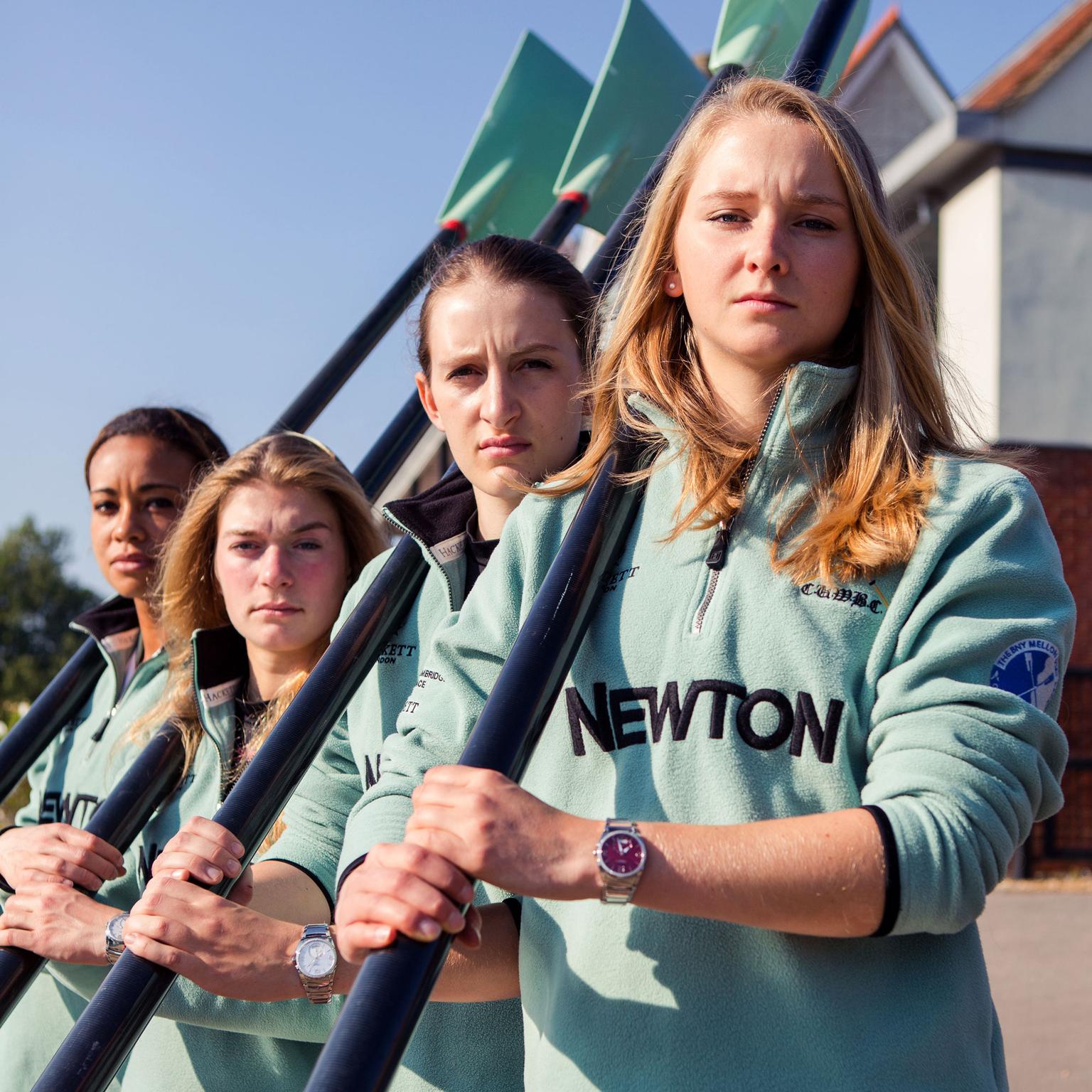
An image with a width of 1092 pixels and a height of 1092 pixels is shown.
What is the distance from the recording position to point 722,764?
4.46ft

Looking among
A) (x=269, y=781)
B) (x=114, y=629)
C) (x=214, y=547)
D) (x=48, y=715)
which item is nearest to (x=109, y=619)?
(x=114, y=629)

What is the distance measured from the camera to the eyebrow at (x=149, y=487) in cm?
337

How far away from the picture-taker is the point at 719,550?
4.90 feet

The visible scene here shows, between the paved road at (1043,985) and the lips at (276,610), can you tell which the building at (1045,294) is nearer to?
the paved road at (1043,985)

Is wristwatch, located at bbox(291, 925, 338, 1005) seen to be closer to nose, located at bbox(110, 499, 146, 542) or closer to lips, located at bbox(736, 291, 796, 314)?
lips, located at bbox(736, 291, 796, 314)

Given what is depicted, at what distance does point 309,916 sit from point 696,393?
1045 millimetres

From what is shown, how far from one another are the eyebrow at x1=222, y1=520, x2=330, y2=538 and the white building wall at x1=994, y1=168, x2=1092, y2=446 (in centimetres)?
802

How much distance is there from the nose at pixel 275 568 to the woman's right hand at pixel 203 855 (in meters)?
0.83

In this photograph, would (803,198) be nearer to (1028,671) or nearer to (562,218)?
(1028,671)

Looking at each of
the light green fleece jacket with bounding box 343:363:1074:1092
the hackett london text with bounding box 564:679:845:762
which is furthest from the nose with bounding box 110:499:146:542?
the hackett london text with bounding box 564:679:845:762

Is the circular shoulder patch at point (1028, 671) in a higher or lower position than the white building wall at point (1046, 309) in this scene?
lower

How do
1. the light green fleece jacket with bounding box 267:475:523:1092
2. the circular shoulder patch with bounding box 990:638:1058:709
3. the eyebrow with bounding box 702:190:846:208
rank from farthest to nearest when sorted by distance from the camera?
the light green fleece jacket with bounding box 267:475:523:1092
the eyebrow with bounding box 702:190:846:208
the circular shoulder patch with bounding box 990:638:1058:709

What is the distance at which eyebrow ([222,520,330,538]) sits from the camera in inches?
104

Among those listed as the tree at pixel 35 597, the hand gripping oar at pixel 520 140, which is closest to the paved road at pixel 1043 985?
the hand gripping oar at pixel 520 140
